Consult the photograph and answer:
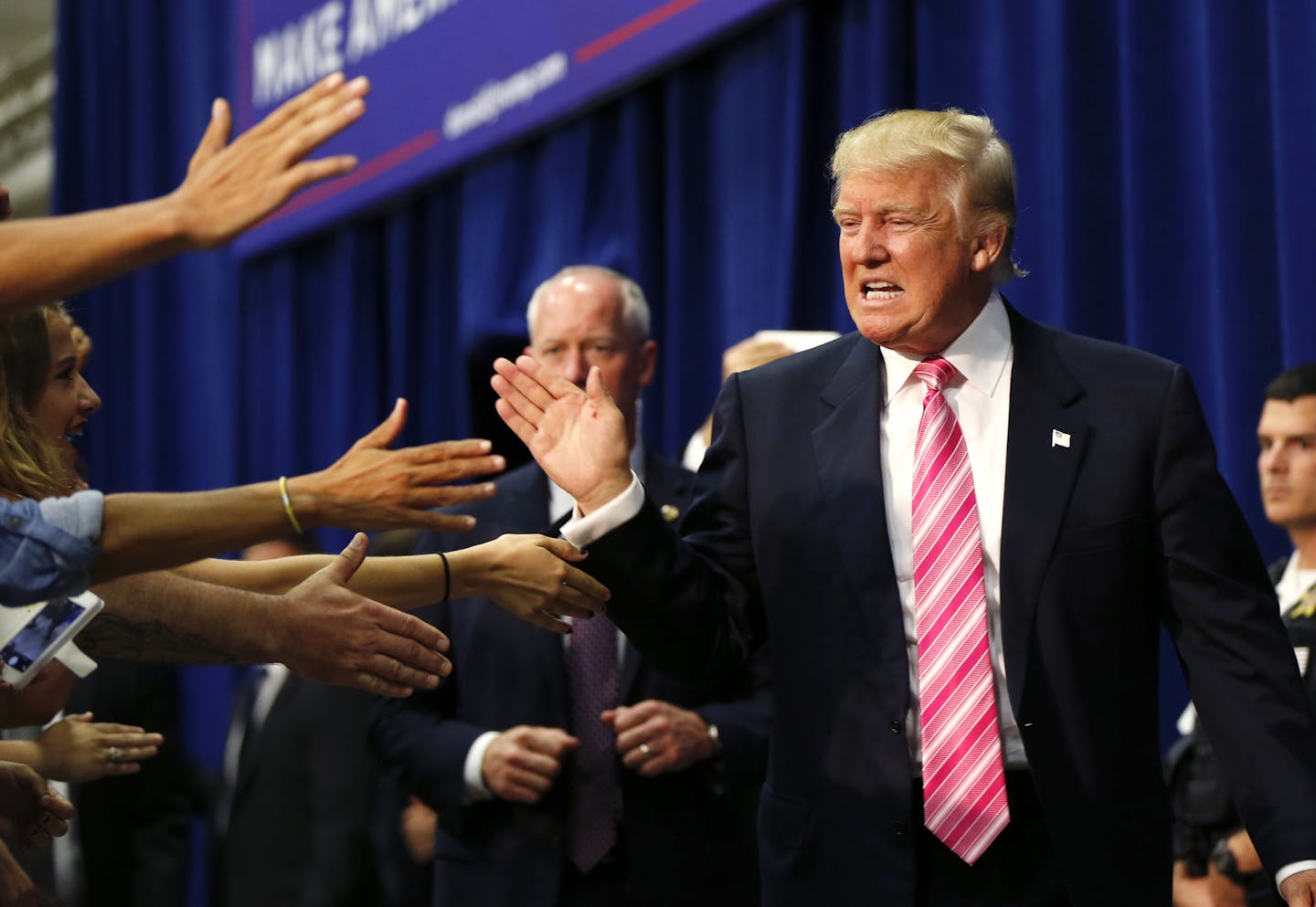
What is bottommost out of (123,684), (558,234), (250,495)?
(123,684)

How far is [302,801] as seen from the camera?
374 cm

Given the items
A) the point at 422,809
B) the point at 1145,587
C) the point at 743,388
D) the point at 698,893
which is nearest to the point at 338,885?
the point at 422,809

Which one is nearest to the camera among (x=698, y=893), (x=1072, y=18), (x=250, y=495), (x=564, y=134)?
(x=250, y=495)

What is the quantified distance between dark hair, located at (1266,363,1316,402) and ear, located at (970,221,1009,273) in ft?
3.52

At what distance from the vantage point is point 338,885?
12.4 feet

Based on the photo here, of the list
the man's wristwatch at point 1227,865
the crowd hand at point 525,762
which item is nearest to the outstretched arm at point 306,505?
the crowd hand at point 525,762

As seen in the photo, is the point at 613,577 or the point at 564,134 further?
the point at 564,134

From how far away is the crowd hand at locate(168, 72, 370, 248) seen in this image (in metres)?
1.55

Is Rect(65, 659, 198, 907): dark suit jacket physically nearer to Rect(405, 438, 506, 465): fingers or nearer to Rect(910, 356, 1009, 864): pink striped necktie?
Rect(405, 438, 506, 465): fingers

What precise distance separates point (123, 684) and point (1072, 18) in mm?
2469

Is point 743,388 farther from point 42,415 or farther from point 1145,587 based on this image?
point 42,415

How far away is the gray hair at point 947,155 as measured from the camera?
2037 millimetres

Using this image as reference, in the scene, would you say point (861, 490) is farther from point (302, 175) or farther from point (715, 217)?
point (715, 217)

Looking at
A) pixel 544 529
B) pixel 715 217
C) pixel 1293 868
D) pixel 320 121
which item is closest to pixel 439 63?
pixel 715 217
